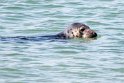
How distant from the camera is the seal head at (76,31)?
16.6m

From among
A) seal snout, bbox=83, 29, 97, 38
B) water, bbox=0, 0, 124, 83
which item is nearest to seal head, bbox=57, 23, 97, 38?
seal snout, bbox=83, 29, 97, 38

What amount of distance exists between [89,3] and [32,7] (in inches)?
71.7

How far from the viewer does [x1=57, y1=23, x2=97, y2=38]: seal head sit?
16.6 m

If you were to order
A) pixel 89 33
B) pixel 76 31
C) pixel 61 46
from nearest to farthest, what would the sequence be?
1. pixel 61 46
2. pixel 89 33
3. pixel 76 31

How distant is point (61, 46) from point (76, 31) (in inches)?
61.6

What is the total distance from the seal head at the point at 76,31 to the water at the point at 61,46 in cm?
38

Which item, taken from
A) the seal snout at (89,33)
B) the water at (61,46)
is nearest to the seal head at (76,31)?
the seal snout at (89,33)

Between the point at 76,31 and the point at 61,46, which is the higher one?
the point at 76,31

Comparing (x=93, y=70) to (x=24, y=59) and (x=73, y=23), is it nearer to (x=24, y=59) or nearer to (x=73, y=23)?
(x=24, y=59)

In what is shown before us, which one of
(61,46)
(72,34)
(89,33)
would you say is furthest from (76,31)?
(61,46)

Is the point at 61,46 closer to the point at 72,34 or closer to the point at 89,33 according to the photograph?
the point at 89,33

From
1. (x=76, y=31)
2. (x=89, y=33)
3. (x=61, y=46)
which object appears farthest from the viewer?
(x=76, y=31)

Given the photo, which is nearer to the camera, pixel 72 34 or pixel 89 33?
pixel 89 33

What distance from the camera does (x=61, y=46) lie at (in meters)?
15.3
